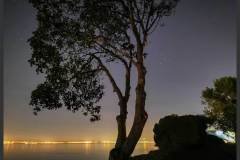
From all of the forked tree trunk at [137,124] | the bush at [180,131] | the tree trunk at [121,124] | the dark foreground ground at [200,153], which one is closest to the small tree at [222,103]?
the dark foreground ground at [200,153]

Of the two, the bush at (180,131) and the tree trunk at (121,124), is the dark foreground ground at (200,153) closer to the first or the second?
the bush at (180,131)

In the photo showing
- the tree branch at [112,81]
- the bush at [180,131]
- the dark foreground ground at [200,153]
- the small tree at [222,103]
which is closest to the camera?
the dark foreground ground at [200,153]

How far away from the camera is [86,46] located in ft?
18.1

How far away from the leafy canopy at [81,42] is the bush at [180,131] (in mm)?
903

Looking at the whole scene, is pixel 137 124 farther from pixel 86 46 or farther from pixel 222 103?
pixel 222 103

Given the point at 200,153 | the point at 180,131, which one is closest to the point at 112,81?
the point at 180,131

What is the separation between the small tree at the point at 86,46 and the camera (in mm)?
5410

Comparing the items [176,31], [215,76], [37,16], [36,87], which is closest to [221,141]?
[215,76]

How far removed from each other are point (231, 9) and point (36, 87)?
2798 millimetres

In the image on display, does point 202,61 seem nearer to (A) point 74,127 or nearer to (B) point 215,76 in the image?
(B) point 215,76

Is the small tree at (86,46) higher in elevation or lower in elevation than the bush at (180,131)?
higher

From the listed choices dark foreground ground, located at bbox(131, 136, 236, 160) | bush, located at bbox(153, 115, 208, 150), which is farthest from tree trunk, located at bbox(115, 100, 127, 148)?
bush, located at bbox(153, 115, 208, 150)

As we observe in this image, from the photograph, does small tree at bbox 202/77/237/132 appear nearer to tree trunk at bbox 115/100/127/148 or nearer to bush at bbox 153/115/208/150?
bush at bbox 153/115/208/150

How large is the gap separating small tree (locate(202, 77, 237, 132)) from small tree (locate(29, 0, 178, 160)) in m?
1.26
